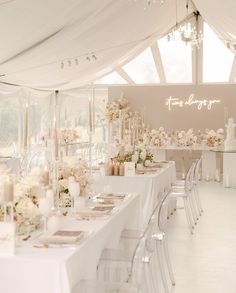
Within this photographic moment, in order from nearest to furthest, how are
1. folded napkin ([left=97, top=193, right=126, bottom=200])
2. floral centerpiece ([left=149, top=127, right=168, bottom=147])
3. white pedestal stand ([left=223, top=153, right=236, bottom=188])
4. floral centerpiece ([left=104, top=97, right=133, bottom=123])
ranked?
folded napkin ([left=97, top=193, right=126, bottom=200]) → white pedestal stand ([left=223, top=153, right=236, bottom=188]) → floral centerpiece ([left=149, top=127, right=168, bottom=147]) → floral centerpiece ([left=104, top=97, right=133, bottom=123])

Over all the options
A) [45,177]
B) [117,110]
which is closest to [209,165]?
[117,110]

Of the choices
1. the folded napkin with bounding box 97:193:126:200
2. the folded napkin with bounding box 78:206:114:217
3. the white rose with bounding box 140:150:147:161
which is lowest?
the folded napkin with bounding box 78:206:114:217

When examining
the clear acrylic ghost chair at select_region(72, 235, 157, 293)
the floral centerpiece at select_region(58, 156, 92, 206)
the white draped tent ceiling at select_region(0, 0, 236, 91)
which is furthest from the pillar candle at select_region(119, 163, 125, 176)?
the clear acrylic ghost chair at select_region(72, 235, 157, 293)

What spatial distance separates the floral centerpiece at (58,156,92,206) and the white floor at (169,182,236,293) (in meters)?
1.35

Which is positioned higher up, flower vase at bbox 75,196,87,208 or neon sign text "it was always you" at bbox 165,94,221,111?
neon sign text "it was always you" at bbox 165,94,221,111

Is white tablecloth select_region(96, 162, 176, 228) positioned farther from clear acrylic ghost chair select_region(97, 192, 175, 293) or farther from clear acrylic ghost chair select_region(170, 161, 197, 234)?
clear acrylic ghost chair select_region(97, 192, 175, 293)

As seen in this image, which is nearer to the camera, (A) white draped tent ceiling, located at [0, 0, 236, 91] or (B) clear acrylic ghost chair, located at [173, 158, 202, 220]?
(A) white draped tent ceiling, located at [0, 0, 236, 91]

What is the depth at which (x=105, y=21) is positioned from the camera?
29.9ft

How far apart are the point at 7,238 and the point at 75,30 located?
6.14 meters

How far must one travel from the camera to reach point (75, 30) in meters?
8.62

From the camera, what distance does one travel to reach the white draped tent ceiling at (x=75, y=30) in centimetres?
723

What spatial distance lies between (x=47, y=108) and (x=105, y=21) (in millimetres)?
8644

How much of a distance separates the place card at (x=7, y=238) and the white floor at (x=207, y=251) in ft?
7.09

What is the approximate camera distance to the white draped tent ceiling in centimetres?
723
